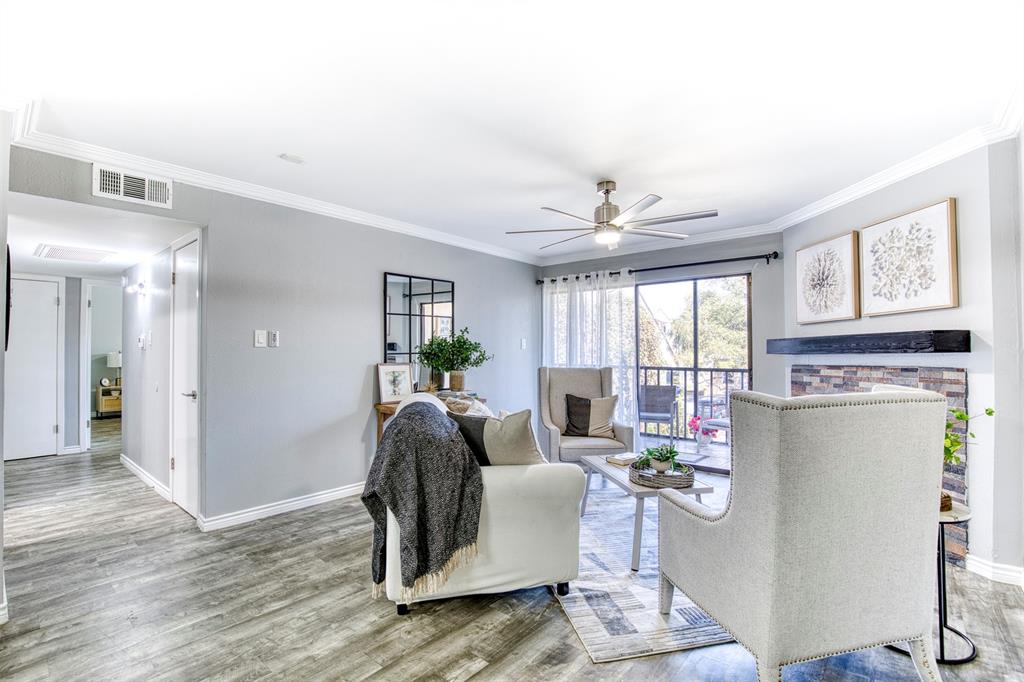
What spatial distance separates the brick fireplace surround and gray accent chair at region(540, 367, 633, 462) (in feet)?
5.18

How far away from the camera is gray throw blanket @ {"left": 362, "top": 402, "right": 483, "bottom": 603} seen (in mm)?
2100

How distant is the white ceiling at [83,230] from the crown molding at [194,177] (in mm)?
281

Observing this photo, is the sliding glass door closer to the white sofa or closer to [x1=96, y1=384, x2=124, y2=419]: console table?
the white sofa

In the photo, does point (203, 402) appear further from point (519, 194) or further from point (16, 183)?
point (519, 194)

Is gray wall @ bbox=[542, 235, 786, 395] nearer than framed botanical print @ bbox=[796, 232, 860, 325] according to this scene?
No

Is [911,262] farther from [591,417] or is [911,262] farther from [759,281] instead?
[591,417]

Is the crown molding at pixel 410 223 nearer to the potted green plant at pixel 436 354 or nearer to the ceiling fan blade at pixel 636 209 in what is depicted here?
the potted green plant at pixel 436 354

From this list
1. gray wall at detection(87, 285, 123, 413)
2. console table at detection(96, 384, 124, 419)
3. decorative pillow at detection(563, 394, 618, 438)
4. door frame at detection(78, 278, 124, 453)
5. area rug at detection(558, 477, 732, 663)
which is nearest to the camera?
area rug at detection(558, 477, 732, 663)

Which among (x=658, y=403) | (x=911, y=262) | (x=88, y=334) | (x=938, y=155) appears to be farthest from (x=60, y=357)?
(x=938, y=155)

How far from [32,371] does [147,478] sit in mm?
2244

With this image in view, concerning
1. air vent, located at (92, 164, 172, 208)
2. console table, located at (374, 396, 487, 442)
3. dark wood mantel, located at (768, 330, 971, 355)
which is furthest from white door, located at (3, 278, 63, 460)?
dark wood mantel, located at (768, 330, 971, 355)

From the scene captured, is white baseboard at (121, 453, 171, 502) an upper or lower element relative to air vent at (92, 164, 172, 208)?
lower

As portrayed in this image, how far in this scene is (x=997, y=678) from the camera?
1.79 meters

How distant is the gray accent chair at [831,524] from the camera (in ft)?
4.68
